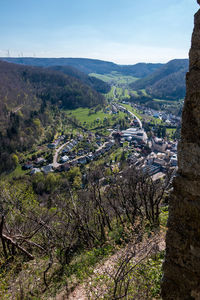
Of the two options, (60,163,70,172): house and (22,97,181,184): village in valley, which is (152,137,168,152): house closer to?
(22,97,181,184): village in valley

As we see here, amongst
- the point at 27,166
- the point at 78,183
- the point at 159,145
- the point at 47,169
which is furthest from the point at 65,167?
the point at 159,145

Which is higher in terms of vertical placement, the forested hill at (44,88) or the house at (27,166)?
the forested hill at (44,88)

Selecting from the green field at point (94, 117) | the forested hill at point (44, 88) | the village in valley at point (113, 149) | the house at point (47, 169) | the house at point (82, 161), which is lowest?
the house at point (47, 169)

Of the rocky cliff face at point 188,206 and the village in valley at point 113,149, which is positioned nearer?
the rocky cliff face at point 188,206

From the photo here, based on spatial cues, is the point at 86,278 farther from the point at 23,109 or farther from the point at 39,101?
the point at 39,101

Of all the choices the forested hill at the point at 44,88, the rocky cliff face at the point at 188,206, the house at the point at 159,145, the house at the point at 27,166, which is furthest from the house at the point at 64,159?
the rocky cliff face at the point at 188,206

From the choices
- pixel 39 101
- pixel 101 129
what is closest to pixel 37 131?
pixel 101 129

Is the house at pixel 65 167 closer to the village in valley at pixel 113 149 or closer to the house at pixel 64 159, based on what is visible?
the village in valley at pixel 113 149

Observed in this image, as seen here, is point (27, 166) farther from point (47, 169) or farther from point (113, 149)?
point (113, 149)
